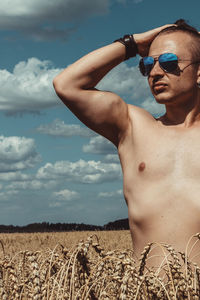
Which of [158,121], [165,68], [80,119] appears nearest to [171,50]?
[165,68]

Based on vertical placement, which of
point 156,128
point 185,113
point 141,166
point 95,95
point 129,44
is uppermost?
point 129,44

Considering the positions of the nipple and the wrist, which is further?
the wrist

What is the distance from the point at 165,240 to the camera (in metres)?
2.86

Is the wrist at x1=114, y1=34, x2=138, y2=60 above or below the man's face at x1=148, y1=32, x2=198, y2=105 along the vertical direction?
above

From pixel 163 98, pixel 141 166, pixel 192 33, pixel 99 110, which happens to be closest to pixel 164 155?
pixel 141 166

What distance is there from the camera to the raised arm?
3125 mm

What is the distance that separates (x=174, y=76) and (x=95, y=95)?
20.5 inches

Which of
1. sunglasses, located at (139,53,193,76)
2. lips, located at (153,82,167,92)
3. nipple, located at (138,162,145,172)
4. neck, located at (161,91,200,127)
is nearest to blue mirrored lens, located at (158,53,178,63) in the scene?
sunglasses, located at (139,53,193,76)

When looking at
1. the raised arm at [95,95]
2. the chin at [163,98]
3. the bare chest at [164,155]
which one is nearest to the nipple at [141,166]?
the bare chest at [164,155]

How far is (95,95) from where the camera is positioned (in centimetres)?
313

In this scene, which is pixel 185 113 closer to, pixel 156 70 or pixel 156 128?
pixel 156 128

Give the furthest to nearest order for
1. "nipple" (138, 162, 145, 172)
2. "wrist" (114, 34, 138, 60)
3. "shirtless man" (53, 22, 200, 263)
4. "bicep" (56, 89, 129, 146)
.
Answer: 1. "wrist" (114, 34, 138, 60)
2. "bicep" (56, 89, 129, 146)
3. "nipple" (138, 162, 145, 172)
4. "shirtless man" (53, 22, 200, 263)

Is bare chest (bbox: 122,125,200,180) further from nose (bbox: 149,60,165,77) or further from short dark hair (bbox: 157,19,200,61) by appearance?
short dark hair (bbox: 157,19,200,61)

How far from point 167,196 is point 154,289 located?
102 cm
